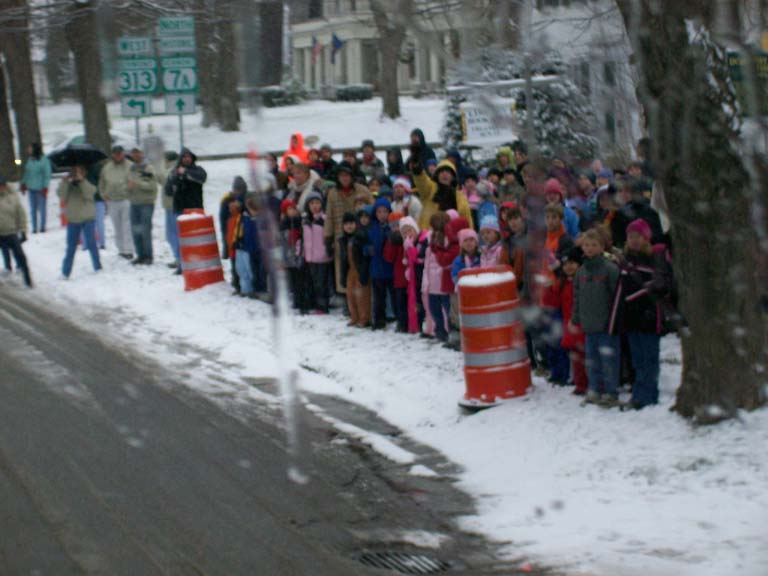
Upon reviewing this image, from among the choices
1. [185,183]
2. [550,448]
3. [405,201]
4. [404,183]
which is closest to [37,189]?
[185,183]

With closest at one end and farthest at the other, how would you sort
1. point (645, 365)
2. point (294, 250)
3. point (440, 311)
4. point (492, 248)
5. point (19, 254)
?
point (645, 365)
point (492, 248)
point (440, 311)
point (294, 250)
point (19, 254)

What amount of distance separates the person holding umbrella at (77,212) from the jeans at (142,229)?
2.22 ft

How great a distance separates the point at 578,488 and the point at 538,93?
15.1 meters

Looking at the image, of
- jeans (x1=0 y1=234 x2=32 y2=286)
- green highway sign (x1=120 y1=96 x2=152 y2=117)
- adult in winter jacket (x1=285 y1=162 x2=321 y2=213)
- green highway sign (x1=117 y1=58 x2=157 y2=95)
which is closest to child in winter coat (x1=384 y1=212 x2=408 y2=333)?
adult in winter jacket (x1=285 y1=162 x2=321 y2=213)

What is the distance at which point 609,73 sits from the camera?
12078 mm

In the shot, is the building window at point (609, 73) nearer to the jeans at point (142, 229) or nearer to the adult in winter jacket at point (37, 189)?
the jeans at point (142, 229)

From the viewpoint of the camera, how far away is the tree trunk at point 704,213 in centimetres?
908

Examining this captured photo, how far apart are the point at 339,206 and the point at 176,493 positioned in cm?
755

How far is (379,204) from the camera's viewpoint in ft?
48.4

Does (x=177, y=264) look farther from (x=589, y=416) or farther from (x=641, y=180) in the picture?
(x=589, y=416)

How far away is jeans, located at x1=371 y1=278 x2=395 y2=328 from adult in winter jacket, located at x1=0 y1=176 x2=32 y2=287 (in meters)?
6.77

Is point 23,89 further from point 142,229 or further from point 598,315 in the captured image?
point 598,315

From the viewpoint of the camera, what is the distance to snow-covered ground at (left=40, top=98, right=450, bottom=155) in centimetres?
4441

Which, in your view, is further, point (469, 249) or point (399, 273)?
point (399, 273)
